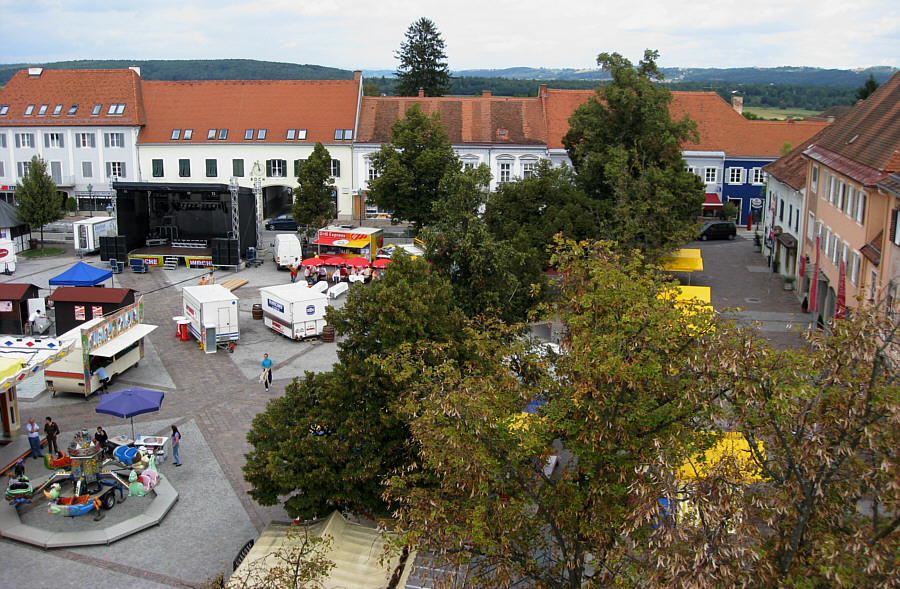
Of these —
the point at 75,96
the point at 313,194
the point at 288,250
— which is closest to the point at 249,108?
the point at 75,96

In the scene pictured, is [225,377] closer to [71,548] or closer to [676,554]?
[71,548]

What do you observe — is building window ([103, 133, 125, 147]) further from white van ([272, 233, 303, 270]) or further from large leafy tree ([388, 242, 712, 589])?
large leafy tree ([388, 242, 712, 589])

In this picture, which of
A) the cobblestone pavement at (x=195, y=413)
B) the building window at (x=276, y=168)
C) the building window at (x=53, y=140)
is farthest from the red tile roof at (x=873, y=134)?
the building window at (x=53, y=140)

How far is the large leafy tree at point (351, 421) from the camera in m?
16.7

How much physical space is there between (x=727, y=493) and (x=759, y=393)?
1.30 meters

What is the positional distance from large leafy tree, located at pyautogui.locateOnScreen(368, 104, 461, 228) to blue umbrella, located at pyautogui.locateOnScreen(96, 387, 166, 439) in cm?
2518

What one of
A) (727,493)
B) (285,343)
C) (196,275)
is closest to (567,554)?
(727,493)

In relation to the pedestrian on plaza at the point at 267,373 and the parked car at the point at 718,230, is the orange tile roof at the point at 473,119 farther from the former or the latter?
the pedestrian on plaza at the point at 267,373

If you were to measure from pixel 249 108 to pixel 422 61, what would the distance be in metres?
26.9

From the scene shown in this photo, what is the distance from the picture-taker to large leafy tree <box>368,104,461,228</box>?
46.9m

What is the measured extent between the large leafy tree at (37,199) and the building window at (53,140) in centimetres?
1220

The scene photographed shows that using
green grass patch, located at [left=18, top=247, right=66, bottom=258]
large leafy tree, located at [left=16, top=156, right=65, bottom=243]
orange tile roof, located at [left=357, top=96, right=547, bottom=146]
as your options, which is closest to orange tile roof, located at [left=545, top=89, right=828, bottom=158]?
orange tile roof, located at [left=357, top=96, right=547, bottom=146]

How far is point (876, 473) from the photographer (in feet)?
29.8

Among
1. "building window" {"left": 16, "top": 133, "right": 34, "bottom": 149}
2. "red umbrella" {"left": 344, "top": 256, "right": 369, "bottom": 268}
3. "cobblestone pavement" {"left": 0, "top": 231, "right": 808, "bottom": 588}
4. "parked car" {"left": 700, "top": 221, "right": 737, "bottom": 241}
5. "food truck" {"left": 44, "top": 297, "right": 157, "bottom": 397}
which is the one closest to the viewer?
"cobblestone pavement" {"left": 0, "top": 231, "right": 808, "bottom": 588}
